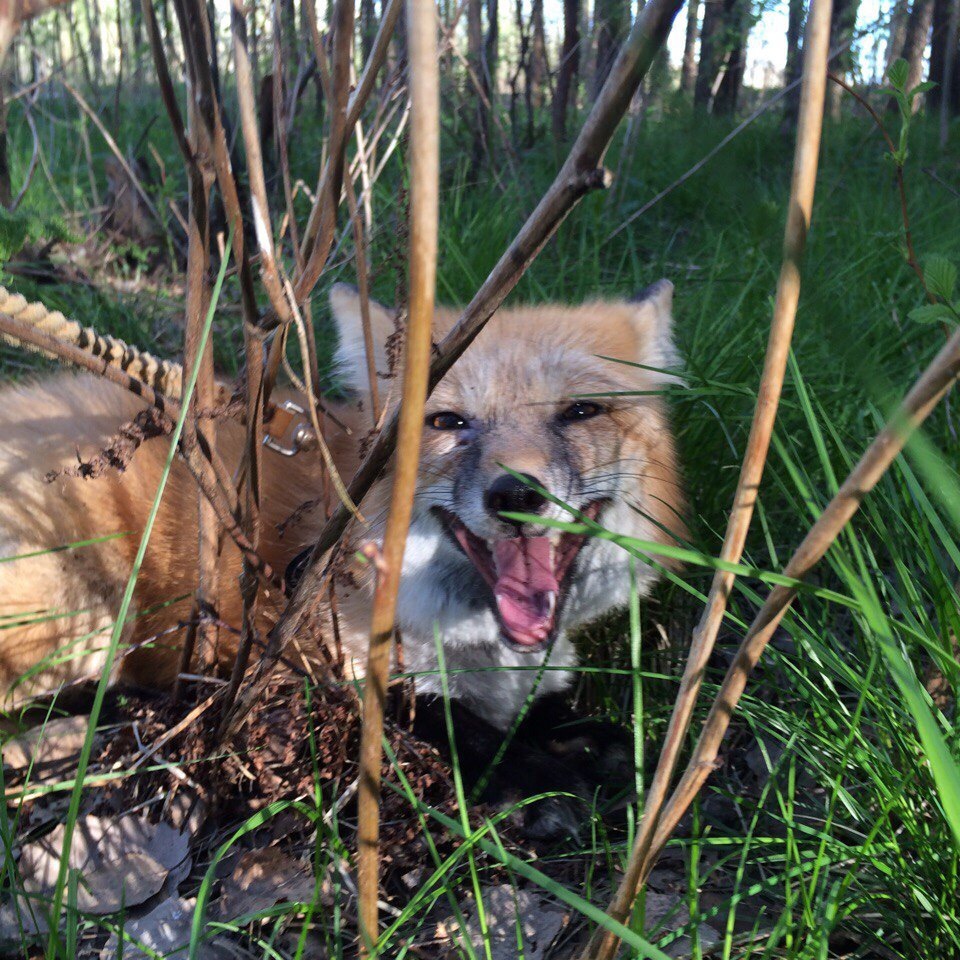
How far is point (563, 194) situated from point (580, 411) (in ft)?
4.94

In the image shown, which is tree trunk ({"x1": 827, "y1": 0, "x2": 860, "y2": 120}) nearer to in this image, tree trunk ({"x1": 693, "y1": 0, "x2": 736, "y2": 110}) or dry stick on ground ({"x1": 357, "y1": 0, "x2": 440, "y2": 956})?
tree trunk ({"x1": 693, "y1": 0, "x2": 736, "y2": 110})

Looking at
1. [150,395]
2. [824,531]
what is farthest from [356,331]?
[824,531]

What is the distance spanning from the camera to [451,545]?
7.97ft

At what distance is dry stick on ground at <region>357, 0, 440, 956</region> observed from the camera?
0.75 metres

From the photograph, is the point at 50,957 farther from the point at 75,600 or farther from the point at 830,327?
the point at 830,327

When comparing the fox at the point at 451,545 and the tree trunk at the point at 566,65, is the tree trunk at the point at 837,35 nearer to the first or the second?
the tree trunk at the point at 566,65

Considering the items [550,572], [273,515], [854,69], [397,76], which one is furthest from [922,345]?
[273,515]

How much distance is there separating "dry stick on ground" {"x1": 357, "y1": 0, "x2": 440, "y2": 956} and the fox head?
118 cm

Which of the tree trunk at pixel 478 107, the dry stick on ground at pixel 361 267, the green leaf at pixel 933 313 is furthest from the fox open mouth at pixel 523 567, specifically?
the tree trunk at pixel 478 107

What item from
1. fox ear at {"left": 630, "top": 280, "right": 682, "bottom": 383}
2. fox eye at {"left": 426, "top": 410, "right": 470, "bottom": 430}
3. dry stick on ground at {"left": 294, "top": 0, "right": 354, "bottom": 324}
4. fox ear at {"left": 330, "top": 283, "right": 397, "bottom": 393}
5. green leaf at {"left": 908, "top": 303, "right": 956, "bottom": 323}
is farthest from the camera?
fox ear at {"left": 630, "top": 280, "right": 682, "bottom": 383}

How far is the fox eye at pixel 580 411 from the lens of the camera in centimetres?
242

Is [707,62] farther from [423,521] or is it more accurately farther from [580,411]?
[423,521]

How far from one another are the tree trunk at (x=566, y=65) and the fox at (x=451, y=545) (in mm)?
3506

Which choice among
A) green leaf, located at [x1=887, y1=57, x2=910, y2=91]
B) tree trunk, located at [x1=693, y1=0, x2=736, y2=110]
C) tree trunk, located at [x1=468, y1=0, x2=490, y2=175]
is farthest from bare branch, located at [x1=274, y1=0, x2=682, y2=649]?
tree trunk, located at [x1=693, y1=0, x2=736, y2=110]
